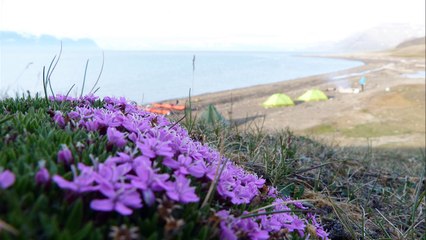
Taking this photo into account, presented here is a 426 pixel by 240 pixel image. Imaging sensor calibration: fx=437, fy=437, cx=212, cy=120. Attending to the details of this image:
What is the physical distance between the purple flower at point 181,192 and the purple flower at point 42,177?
0.41m

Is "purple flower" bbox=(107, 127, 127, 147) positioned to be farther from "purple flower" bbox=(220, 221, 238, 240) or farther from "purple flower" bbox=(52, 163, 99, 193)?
"purple flower" bbox=(220, 221, 238, 240)

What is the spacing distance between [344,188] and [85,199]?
159 inches

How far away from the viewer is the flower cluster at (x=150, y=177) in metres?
1.44

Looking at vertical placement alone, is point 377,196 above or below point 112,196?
below

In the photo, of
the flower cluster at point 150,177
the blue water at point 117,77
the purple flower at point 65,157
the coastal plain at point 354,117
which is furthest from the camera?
the coastal plain at point 354,117

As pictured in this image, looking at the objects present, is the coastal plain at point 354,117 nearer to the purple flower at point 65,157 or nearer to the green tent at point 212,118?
the green tent at point 212,118

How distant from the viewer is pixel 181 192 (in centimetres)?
162

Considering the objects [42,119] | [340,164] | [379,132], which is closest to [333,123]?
[379,132]

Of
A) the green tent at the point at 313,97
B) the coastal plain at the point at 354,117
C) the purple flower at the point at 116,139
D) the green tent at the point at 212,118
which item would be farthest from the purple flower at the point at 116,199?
the green tent at the point at 313,97

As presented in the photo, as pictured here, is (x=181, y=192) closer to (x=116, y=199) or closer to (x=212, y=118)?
(x=116, y=199)

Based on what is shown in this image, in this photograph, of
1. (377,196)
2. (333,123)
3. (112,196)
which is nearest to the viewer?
(112,196)

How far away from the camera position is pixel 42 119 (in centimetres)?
245

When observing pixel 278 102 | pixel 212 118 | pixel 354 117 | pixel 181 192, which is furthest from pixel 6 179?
pixel 278 102

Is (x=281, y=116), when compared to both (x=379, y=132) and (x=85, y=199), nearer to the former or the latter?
(x=379, y=132)
